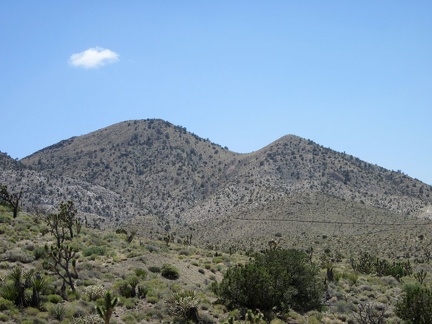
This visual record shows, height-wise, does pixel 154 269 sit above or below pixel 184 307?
above

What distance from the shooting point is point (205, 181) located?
154 metres

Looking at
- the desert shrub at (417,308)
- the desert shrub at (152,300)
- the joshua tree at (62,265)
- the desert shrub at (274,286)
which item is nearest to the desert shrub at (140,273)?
the joshua tree at (62,265)

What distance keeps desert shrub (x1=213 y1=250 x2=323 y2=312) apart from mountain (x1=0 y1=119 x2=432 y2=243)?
2410 inches

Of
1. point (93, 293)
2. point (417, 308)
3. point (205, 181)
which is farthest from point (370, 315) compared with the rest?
point (205, 181)

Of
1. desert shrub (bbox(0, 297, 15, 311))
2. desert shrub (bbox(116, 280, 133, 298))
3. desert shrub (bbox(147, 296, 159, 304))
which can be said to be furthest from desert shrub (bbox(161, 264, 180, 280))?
desert shrub (bbox(0, 297, 15, 311))

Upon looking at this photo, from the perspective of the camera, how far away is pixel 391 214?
337ft

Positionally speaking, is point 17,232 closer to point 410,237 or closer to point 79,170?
point 410,237

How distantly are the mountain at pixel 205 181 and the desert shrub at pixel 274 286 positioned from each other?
6121 centimetres

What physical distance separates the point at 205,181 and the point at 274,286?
126 metres

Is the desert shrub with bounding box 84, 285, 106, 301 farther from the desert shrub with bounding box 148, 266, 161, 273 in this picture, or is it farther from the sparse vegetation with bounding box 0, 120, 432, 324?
the desert shrub with bounding box 148, 266, 161, 273

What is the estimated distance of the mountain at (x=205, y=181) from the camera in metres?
108

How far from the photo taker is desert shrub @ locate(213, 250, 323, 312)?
86.3ft

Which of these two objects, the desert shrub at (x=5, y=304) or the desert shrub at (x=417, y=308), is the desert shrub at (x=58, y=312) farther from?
the desert shrub at (x=417, y=308)

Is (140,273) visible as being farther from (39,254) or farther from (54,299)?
(54,299)
